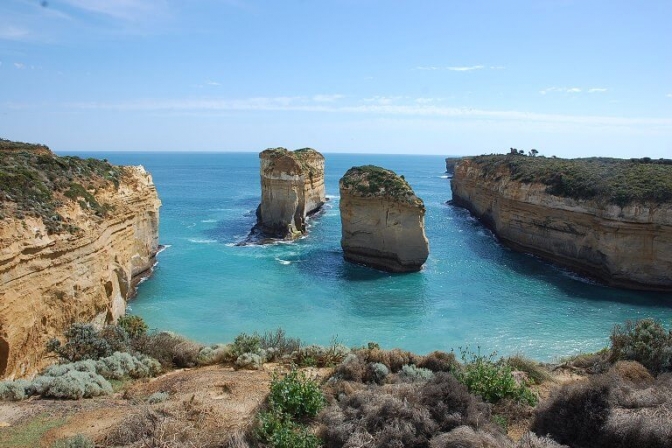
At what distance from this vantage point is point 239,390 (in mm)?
10289

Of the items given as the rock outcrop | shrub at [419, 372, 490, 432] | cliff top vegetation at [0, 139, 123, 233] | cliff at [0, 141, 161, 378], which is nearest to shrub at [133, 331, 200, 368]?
cliff at [0, 141, 161, 378]

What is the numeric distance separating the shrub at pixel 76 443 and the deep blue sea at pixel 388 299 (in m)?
12.3

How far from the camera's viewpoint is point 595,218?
1171 inches

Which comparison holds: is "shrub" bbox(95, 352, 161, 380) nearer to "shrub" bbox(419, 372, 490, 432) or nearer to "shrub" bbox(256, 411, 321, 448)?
"shrub" bbox(256, 411, 321, 448)

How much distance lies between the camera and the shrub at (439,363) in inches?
458

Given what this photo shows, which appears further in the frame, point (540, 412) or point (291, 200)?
point (291, 200)

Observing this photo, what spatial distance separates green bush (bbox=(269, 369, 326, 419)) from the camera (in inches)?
345

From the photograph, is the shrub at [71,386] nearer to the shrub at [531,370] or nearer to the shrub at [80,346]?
the shrub at [80,346]

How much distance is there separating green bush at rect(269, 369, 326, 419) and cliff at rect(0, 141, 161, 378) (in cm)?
719

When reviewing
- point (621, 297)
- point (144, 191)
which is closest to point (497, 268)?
point (621, 297)

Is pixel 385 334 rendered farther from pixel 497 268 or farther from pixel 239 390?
pixel 497 268

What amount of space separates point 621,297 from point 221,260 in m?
24.3

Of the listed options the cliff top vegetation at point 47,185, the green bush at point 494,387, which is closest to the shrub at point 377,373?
the green bush at point 494,387

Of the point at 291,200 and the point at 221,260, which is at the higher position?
the point at 291,200
